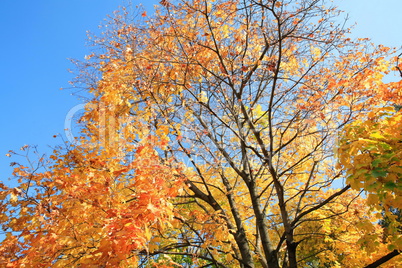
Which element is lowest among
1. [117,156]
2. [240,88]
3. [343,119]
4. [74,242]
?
[74,242]

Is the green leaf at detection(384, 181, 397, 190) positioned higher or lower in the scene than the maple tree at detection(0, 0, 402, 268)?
lower

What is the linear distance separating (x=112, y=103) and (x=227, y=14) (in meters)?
2.66

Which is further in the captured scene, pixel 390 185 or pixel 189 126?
pixel 189 126

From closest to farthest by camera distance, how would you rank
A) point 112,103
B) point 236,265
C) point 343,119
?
point 343,119 < point 112,103 < point 236,265

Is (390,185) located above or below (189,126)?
below

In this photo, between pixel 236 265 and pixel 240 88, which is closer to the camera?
pixel 240 88

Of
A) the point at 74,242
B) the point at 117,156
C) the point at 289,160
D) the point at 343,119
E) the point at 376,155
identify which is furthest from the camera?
the point at 289,160

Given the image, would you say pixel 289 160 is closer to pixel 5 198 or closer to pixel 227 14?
pixel 227 14

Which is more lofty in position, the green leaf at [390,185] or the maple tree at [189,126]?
the maple tree at [189,126]

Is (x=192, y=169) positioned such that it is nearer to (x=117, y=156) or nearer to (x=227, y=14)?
(x=117, y=156)

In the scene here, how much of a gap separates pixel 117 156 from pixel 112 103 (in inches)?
47.1

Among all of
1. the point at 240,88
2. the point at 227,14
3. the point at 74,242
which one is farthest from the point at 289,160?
the point at 74,242

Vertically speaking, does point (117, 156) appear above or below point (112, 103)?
below

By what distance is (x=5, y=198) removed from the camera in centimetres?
452
